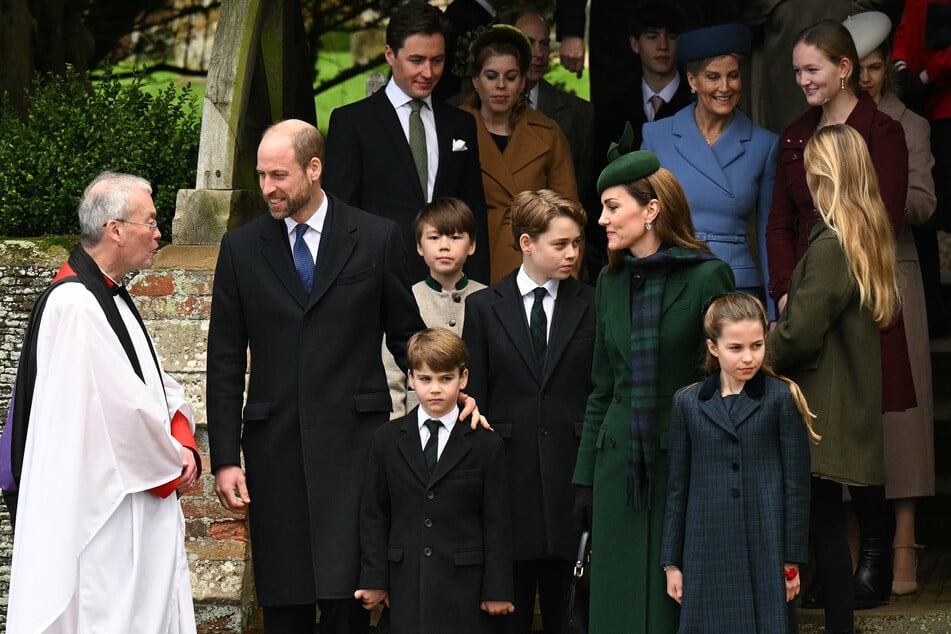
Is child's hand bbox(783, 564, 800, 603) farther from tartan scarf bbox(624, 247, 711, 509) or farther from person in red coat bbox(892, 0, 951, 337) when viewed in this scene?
person in red coat bbox(892, 0, 951, 337)

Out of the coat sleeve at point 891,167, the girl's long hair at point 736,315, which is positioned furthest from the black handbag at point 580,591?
the coat sleeve at point 891,167

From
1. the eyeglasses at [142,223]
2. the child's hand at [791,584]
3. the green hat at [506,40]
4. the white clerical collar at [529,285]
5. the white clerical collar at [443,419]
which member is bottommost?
the child's hand at [791,584]

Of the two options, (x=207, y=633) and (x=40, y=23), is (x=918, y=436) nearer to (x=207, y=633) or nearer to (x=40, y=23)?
(x=207, y=633)

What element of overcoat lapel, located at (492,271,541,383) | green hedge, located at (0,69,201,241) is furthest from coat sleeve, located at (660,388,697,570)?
green hedge, located at (0,69,201,241)

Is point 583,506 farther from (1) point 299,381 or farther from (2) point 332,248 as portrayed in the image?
(2) point 332,248

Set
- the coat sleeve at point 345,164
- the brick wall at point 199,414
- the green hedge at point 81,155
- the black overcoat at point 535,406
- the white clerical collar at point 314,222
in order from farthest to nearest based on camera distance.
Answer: the green hedge at point 81,155 → the brick wall at point 199,414 → the coat sleeve at point 345,164 → the black overcoat at point 535,406 → the white clerical collar at point 314,222

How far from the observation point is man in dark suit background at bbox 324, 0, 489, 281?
672 centimetres

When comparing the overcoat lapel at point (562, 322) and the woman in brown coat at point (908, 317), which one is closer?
the overcoat lapel at point (562, 322)

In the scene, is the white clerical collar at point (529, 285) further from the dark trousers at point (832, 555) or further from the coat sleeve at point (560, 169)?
the coat sleeve at point (560, 169)

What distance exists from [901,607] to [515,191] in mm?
2227

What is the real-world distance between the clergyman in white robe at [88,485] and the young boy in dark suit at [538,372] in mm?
1159

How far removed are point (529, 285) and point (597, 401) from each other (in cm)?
59

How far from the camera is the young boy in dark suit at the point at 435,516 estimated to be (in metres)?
5.44

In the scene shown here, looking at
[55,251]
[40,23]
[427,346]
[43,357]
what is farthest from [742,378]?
[40,23]
